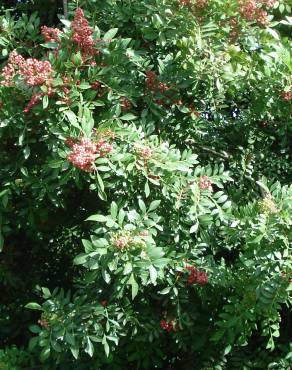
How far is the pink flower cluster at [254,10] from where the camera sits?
2.87 meters

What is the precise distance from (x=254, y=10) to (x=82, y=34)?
0.78 meters

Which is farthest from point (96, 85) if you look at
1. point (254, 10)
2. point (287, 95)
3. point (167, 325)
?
point (167, 325)

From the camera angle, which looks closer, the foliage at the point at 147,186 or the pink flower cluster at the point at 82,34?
the foliage at the point at 147,186

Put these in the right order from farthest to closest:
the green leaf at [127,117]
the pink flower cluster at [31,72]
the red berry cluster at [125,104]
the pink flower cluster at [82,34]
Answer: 1. the red berry cluster at [125,104]
2. the green leaf at [127,117]
3. the pink flower cluster at [82,34]
4. the pink flower cluster at [31,72]

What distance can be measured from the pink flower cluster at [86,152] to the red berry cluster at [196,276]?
0.71m

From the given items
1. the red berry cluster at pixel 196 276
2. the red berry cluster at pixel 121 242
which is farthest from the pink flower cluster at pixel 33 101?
the red berry cluster at pixel 196 276

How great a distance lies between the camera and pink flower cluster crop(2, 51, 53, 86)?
8.61 ft

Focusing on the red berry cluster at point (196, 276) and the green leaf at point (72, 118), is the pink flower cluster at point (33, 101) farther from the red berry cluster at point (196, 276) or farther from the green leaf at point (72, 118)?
the red berry cluster at point (196, 276)

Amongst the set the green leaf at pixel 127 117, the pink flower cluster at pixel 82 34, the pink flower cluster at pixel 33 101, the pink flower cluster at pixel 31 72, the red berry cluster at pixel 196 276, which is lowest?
the red berry cluster at pixel 196 276

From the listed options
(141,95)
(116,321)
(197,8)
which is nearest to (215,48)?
(197,8)

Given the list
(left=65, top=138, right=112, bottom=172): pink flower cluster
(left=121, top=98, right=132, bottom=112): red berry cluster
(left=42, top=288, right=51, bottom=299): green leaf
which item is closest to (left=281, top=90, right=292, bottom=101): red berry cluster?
(left=121, top=98, right=132, bottom=112): red berry cluster

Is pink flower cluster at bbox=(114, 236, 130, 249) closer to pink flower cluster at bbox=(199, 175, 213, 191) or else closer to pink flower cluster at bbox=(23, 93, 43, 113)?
pink flower cluster at bbox=(199, 175, 213, 191)

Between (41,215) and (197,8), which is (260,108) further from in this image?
(41,215)

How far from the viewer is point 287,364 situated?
10.0ft
